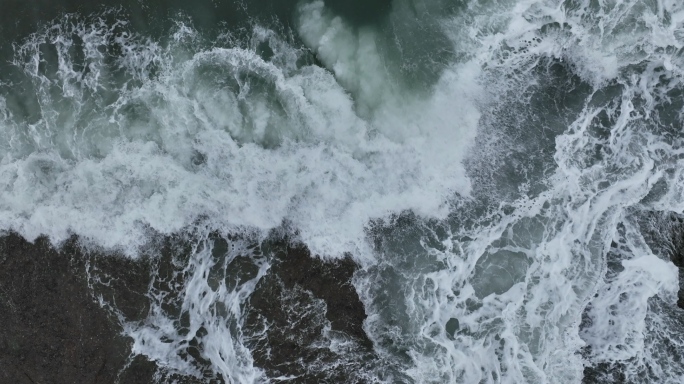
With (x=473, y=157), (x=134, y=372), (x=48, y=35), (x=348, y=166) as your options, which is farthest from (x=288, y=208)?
(x=48, y=35)

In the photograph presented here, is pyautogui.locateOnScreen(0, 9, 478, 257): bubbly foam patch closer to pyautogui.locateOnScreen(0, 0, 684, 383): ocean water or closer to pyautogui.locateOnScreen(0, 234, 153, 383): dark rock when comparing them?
pyautogui.locateOnScreen(0, 0, 684, 383): ocean water

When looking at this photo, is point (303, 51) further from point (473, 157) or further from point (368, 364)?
point (368, 364)

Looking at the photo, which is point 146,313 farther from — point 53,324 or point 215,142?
point 215,142

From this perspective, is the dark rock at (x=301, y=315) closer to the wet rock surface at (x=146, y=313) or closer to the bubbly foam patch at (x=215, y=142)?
the wet rock surface at (x=146, y=313)

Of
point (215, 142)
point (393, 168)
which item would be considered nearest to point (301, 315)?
point (393, 168)

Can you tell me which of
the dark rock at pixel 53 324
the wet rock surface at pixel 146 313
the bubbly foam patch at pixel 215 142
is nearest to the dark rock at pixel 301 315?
the wet rock surface at pixel 146 313
